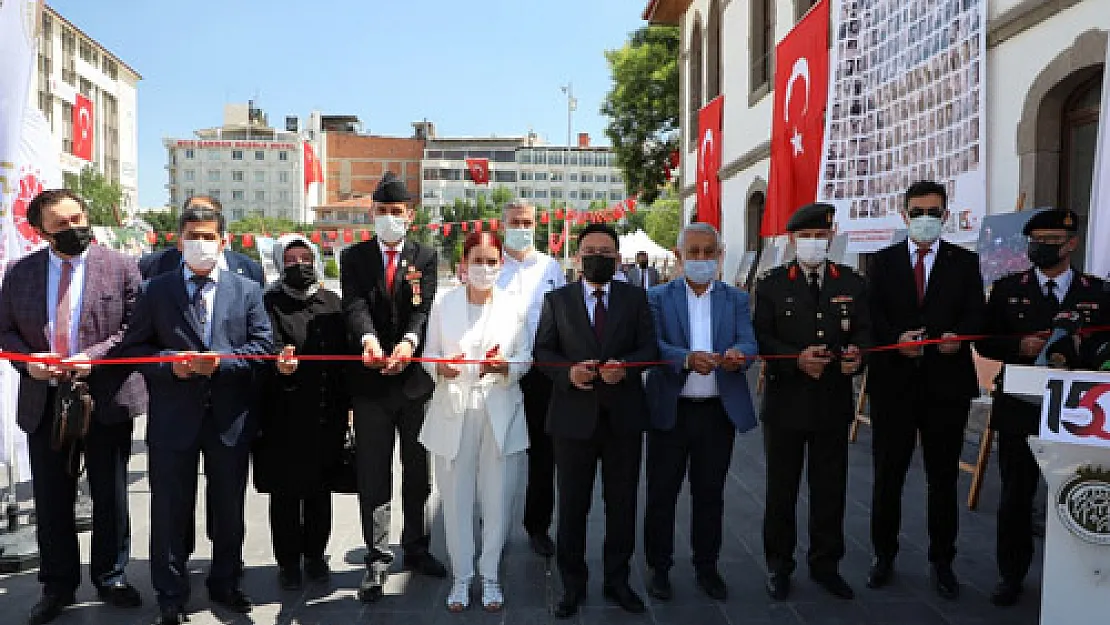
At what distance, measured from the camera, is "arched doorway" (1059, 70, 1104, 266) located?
21.4 ft

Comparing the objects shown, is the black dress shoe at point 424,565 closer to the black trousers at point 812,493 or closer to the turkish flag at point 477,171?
the black trousers at point 812,493

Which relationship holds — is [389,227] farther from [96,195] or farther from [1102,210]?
[96,195]

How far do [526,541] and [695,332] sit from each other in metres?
1.84

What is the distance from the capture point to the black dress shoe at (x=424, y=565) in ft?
14.8

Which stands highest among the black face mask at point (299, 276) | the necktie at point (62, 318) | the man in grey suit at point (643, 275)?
the man in grey suit at point (643, 275)

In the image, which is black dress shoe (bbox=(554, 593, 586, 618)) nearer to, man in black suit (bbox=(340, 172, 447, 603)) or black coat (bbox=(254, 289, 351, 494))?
man in black suit (bbox=(340, 172, 447, 603))

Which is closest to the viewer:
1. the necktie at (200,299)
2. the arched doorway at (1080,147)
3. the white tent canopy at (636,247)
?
the necktie at (200,299)

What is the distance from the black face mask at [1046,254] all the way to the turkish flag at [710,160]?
44.9ft

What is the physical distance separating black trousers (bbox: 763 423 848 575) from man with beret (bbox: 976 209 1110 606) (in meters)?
0.81

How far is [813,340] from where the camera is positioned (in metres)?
4.24

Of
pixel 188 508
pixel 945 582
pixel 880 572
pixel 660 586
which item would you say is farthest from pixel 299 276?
pixel 945 582

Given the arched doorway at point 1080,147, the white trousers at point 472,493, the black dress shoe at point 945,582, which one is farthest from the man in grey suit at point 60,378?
the arched doorway at point 1080,147

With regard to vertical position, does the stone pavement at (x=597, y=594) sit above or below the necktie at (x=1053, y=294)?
below

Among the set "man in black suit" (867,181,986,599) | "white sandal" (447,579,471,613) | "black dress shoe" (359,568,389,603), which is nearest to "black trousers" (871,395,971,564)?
"man in black suit" (867,181,986,599)
